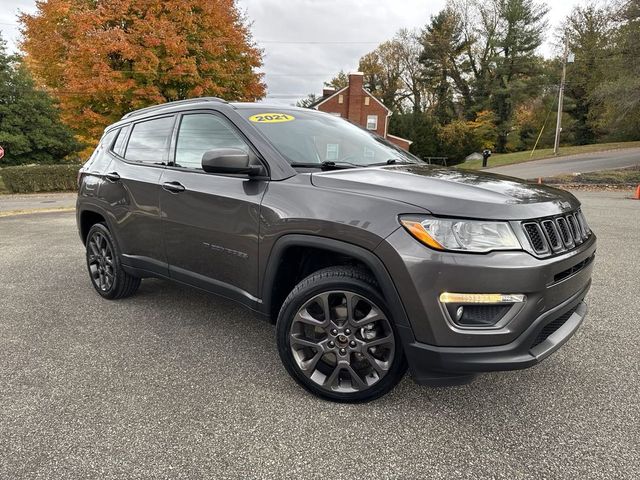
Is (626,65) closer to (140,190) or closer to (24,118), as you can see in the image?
(140,190)

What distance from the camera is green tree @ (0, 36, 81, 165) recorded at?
28.3 m

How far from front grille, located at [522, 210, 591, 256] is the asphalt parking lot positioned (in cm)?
93

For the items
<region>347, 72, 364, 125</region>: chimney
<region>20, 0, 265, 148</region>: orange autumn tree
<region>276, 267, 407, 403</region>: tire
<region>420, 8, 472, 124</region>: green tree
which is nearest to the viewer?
<region>276, 267, 407, 403</region>: tire

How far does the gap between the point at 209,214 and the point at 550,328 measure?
216cm

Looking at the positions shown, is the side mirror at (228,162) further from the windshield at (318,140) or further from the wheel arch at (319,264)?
the wheel arch at (319,264)

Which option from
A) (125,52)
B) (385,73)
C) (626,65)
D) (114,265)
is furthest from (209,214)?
(385,73)

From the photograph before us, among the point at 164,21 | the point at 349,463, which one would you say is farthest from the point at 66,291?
the point at 164,21

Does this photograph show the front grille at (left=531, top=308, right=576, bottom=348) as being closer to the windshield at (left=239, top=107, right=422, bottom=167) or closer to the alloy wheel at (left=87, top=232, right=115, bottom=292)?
the windshield at (left=239, top=107, right=422, bottom=167)

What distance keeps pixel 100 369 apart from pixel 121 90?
16.9 meters

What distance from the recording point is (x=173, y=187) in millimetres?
3314

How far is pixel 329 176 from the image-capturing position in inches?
103

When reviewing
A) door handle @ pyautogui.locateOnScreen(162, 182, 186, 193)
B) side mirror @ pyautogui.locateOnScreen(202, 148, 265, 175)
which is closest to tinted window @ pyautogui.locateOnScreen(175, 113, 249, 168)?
door handle @ pyautogui.locateOnScreen(162, 182, 186, 193)

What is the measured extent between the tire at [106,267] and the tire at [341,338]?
87.5 inches

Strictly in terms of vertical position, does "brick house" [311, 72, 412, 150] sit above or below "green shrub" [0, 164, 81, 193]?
above
